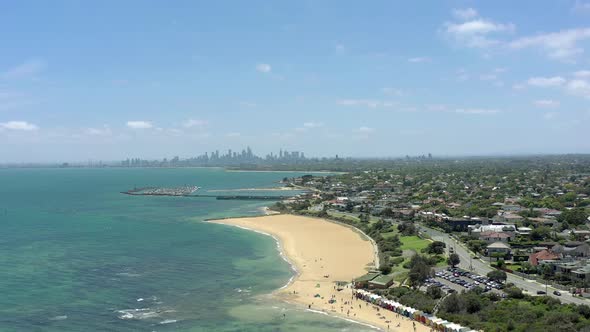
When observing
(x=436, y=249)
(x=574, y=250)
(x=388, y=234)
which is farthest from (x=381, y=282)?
(x=388, y=234)

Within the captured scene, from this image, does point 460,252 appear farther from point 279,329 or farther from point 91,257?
point 91,257

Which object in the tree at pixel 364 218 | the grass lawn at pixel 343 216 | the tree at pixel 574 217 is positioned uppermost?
the tree at pixel 574 217

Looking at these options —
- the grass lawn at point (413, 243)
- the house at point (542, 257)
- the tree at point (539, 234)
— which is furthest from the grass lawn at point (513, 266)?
the tree at point (539, 234)

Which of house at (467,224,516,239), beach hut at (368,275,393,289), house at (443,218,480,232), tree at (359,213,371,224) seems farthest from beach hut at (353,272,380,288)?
tree at (359,213,371,224)

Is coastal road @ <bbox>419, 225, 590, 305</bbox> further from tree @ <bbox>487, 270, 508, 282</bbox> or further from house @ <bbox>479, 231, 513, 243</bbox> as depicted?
house @ <bbox>479, 231, 513, 243</bbox>

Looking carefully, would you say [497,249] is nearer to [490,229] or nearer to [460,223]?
[490,229]

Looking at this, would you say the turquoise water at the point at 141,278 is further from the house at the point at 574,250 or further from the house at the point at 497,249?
the house at the point at 574,250
